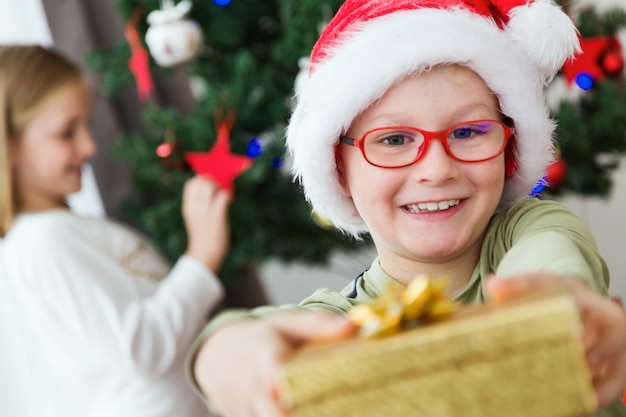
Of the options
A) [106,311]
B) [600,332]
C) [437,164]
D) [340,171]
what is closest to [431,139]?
[437,164]

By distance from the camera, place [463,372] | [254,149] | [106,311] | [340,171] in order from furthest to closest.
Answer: [254,149] → [106,311] → [340,171] → [463,372]

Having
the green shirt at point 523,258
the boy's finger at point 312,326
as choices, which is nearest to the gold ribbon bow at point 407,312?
the boy's finger at point 312,326

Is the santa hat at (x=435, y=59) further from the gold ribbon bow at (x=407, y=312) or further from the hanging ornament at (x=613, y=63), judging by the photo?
the hanging ornament at (x=613, y=63)

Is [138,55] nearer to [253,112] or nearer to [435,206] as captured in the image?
[253,112]

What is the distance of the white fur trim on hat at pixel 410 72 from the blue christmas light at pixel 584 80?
898mm

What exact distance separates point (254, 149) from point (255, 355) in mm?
1179

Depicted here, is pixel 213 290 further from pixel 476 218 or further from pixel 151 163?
pixel 476 218

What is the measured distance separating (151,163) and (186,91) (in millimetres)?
581

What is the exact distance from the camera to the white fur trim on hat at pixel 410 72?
0.69 m

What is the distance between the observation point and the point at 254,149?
61.2 inches

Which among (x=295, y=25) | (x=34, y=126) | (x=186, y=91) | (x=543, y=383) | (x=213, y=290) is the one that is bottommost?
(x=213, y=290)

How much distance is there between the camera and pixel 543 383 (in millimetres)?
344

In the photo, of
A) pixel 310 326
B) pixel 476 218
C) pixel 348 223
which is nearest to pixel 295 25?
pixel 348 223

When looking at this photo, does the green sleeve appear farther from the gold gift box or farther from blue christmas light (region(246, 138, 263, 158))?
blue christmas light (region(246, 138, 263, 158))
